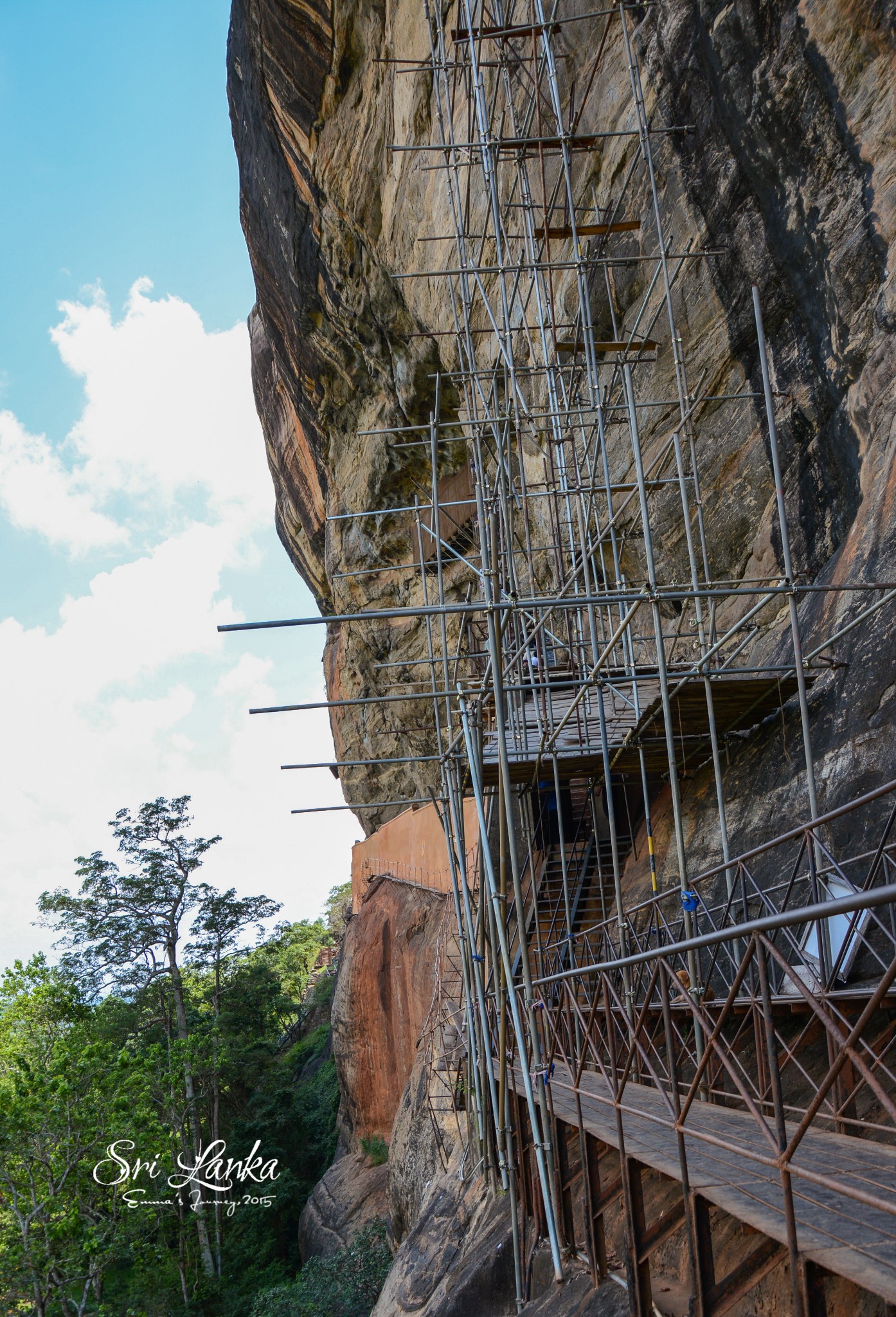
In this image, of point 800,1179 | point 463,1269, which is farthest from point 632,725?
point 800,1179

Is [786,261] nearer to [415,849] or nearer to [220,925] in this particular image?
[415,849]

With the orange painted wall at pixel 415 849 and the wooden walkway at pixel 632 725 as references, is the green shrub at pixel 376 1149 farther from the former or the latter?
the wooden walkway at pixel 632 725

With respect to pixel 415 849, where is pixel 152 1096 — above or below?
below

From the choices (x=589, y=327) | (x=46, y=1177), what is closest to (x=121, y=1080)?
(x=46, y=1177)

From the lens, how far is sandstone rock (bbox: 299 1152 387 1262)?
17156mm

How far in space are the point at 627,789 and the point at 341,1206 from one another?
35.2 feet

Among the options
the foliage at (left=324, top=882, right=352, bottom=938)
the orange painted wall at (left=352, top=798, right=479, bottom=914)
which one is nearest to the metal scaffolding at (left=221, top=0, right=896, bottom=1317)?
the orange painted wall at (left=352, top=798, right=479, bottom=914)

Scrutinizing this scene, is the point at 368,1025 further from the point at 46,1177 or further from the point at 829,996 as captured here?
the point at 829,996

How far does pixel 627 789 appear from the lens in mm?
12602

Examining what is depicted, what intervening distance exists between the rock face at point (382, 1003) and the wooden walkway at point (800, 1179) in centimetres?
1433

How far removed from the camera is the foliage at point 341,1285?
1394cm

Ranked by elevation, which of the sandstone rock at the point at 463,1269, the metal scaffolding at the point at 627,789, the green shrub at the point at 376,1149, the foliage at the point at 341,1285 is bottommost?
the foliage at the point at 341,1285

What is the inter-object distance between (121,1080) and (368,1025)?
490 cm

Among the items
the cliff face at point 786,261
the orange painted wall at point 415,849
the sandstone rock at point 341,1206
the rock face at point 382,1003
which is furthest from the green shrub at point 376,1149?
the cliff face at point 786,261
